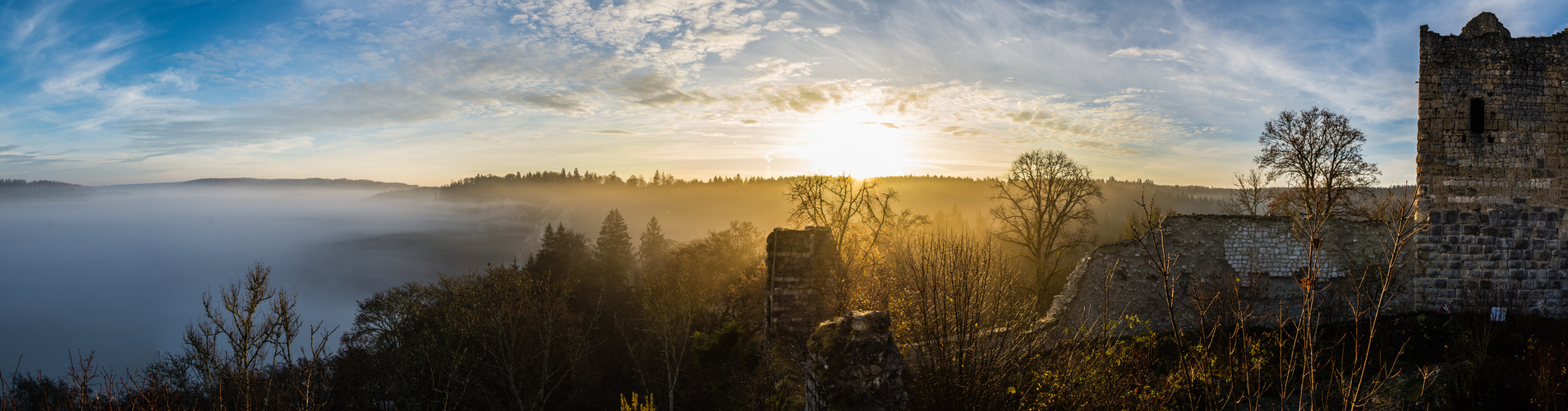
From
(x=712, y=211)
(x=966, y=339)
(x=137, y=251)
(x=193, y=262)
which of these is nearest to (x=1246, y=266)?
(x=966, y=339)

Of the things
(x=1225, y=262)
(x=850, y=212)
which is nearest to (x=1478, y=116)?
(x=1225, y=262)

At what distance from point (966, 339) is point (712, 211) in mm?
86865

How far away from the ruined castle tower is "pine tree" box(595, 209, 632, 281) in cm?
3348

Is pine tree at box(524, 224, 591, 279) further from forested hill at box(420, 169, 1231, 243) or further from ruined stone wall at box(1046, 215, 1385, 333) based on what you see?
forested hill at box(420, 169, 1231, 243)

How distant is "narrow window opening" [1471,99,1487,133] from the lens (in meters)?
10.8

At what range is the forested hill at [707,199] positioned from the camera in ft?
279

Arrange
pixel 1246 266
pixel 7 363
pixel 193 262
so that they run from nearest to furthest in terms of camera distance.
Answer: pixel 1246 266 < pixel 7 363 < pixel 193 262

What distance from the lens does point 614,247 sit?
38938mm

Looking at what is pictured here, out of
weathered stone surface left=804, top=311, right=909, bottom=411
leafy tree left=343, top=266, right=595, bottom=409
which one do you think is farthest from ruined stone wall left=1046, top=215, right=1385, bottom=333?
leafy tree left=343, top=266, right=595, bottom=409

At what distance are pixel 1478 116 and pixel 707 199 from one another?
87.6 metres

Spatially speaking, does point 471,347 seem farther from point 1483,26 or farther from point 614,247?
point 1483,26

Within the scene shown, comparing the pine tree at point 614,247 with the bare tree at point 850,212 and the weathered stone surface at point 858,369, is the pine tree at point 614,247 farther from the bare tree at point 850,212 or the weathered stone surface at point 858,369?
the weathered stone surface at point 858,369

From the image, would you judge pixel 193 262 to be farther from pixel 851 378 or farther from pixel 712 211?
pixel 851 378

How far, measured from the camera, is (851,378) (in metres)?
5.19
